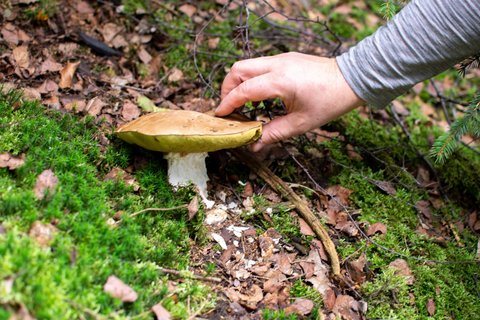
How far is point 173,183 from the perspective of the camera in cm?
297

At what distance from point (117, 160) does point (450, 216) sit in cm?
238

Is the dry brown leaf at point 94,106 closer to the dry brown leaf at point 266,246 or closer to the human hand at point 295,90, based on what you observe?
the human hand at point 295,90

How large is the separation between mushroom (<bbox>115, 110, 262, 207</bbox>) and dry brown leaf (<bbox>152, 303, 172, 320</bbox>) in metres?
0.85

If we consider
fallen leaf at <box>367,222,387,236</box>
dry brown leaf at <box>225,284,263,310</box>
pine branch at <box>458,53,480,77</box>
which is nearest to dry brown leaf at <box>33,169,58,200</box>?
dry brown leaf at <box>225,284,263,310</box>

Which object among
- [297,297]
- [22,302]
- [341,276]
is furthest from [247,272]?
[22,302]

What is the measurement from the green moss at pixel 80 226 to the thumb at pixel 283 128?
2.09ft

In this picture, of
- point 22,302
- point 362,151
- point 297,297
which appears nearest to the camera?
point 22,302

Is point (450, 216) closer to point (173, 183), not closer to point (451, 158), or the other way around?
point (451, 158)

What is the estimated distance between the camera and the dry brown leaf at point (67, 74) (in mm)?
3530

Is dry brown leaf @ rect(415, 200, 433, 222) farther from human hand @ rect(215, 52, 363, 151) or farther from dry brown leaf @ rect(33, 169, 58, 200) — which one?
dry brown leaf @ rect(33, 169, 58, 200)

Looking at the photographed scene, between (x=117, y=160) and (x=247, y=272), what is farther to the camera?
(x=117, y=160)

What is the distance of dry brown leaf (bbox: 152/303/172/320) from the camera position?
2.15 metres

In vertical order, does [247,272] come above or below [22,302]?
below

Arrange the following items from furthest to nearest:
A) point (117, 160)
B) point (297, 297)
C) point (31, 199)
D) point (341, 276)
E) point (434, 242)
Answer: point (434, 242)
point (117, 160)
point (341, 276)
point (297, 297)
point (31, 199)
